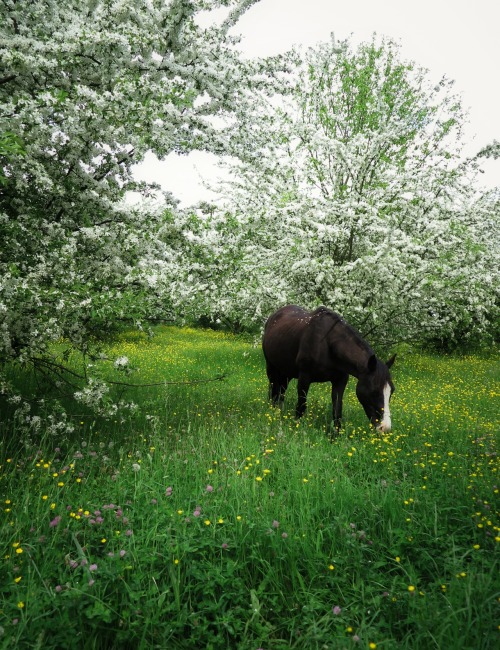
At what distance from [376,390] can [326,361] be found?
1121mm

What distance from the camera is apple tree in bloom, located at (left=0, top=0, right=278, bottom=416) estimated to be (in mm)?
4688

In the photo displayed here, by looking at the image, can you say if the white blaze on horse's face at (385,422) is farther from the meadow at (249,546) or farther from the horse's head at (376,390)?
the meadow at (249,546)

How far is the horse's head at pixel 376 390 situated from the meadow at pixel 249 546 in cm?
36

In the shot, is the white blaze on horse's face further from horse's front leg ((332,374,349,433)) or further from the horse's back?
the horse's back

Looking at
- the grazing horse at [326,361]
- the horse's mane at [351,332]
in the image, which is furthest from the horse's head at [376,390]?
the horse's mane at [351,332]

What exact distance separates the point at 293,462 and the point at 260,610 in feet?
6.50

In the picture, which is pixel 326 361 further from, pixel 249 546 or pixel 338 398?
pixel 249 546

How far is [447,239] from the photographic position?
11.3 m

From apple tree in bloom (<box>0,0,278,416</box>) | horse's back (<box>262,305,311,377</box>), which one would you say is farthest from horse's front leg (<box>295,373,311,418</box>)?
apple tree in bloom (<box>0,0,278,416</box>)

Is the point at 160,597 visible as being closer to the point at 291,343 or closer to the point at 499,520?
the point at 499,520

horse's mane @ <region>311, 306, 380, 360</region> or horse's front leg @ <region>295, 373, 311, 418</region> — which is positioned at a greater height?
horse's mane @ <region>311, 306, 380, 360</region>

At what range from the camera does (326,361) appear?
21.5ft

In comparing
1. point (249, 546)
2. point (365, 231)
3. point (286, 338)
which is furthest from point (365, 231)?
point (249, 546)

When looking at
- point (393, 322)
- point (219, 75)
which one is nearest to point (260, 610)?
point (219, 75)
